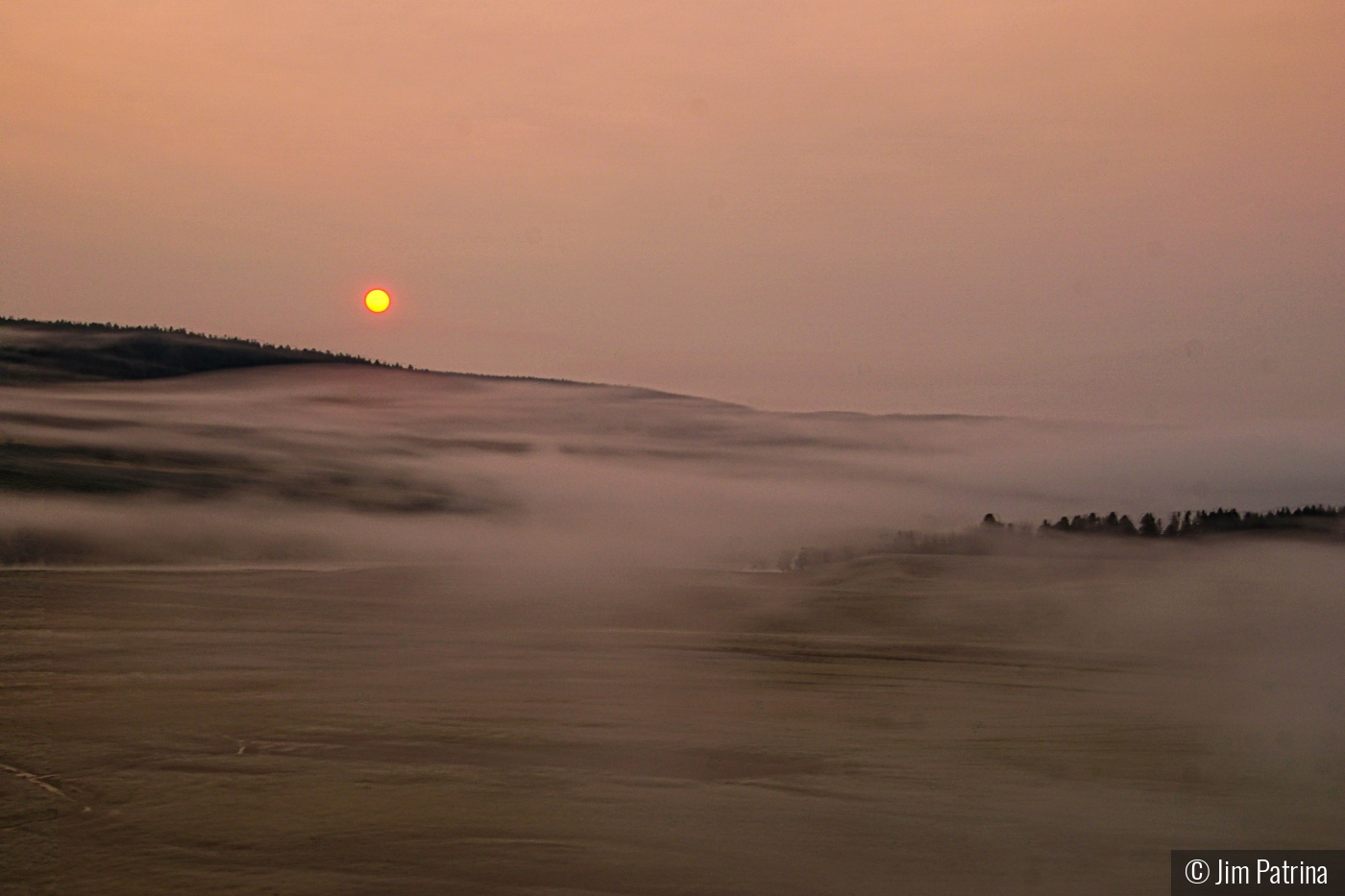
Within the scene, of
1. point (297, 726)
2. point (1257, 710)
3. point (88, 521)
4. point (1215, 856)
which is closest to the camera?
point (1215, 856)

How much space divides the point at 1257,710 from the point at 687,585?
11.6m

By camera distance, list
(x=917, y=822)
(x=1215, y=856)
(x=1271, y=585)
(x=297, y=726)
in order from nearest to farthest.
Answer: (x=1215, y=856) → (x=917, y=822) → (x=297, y=726) → (x=1271, y=585)

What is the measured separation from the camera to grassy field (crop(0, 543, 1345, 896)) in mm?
6859

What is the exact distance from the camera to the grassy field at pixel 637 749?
270 inches

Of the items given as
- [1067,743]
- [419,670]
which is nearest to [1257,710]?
[1067,743]

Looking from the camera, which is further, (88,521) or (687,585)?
(88,521)

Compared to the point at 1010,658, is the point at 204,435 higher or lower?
higher

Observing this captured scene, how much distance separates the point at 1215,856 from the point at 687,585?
1563 centimetres

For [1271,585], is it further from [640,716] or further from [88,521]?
[88,521]

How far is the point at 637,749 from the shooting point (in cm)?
964

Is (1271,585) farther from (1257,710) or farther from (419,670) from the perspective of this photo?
(419,670)

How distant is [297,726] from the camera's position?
10.1 m

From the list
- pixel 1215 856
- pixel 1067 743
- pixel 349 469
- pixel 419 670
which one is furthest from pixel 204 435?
pixel 1215 856

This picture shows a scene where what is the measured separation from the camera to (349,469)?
31.5m
